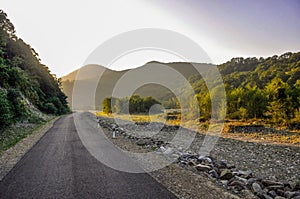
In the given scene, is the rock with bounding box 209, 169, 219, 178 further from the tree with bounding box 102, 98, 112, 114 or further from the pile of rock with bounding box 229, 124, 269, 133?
the tree with bounding box 102, 98, 112, 114

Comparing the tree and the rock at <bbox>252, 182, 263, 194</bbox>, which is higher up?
the tree

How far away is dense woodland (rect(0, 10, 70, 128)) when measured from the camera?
1590cm

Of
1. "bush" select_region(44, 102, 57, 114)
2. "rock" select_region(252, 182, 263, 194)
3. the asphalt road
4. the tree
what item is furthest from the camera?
the tree

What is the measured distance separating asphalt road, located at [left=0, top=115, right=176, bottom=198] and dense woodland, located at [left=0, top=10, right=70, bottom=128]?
8.05 m

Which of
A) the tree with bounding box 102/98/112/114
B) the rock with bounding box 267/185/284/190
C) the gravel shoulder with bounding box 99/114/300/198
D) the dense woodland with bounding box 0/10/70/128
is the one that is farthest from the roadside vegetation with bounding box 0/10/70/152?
the tree with bounding box 102/98/112/114

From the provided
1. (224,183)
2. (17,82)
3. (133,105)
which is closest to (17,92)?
(17,82)

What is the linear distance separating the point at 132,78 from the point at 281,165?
15.0 m

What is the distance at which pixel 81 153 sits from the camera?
8281mm

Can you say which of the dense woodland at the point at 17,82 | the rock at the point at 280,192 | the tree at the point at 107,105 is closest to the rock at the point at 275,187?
the rock at the point at 280,192

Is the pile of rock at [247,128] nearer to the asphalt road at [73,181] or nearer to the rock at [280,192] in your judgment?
the rock at [280,192]

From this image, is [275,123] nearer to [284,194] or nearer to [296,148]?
[296,148]

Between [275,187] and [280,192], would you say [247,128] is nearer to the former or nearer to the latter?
[275,187]

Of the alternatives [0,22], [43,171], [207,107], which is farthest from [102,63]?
[0,22]

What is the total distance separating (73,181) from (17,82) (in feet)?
80.3
